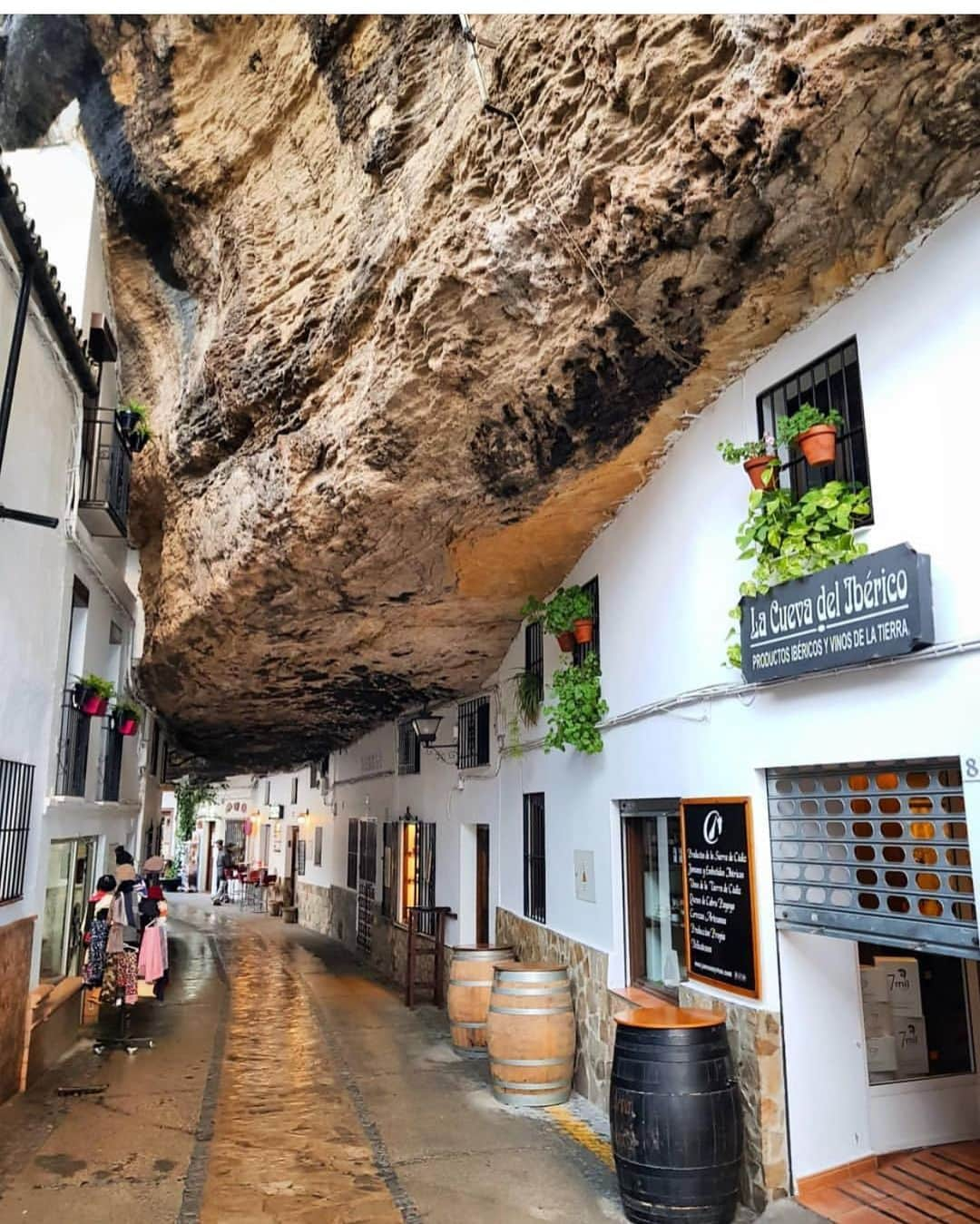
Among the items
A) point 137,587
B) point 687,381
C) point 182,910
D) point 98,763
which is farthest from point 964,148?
point 182,910

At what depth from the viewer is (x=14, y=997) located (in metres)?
6.58

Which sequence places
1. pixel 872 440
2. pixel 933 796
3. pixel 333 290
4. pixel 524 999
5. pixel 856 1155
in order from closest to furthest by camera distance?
pixel 933 796 → pixel 872 440 → pixel 856 1155 → pixel 333 290 → pixel 524 999

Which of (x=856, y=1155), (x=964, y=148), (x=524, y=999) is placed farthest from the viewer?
(x=524, y=999)

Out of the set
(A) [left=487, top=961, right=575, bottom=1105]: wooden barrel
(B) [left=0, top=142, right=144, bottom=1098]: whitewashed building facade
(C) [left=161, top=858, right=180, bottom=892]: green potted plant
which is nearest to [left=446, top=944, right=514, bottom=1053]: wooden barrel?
(A) [left=487, top=961, right=575, bottom=1105]: wooden barrel

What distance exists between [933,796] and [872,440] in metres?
1.58

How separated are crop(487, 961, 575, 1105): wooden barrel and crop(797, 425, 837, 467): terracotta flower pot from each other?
4.42 metres

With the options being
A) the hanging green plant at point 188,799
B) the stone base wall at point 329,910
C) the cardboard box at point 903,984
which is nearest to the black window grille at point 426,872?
the stone base wall at point 329,910

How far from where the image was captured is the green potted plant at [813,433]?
419 cm

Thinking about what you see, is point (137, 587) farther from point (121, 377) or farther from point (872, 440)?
point (872, 440)

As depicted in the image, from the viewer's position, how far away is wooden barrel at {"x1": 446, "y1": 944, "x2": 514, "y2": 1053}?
817 cm

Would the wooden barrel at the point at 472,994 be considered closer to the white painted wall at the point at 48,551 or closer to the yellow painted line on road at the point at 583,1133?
the yellow painted line on road at the point at 583,1133

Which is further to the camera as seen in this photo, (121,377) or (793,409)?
(121,377)

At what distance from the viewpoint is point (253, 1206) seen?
16.3 feet

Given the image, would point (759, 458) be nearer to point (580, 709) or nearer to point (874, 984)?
point (580, 709)
